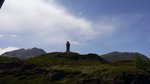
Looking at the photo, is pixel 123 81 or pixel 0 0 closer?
pixel 0 0

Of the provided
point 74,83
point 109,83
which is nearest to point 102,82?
point 109,83

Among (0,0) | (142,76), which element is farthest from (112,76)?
(0,0)

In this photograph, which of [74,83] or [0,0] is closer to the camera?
[0,0]

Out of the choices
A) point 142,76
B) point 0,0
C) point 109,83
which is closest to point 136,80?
point 142,76

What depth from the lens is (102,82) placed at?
7712 inches

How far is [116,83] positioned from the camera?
7662 inches

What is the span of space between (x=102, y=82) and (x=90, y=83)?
7813 mm

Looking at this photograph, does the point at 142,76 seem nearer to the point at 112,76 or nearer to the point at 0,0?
the point at 112,76

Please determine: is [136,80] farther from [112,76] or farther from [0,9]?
[0,9]

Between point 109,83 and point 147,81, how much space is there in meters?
23.9

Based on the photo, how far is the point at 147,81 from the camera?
649 feet

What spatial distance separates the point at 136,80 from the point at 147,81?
671 cm

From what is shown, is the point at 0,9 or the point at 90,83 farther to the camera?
the point at 90,83

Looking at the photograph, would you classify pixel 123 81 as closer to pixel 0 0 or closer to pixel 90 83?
pixel 90 83
